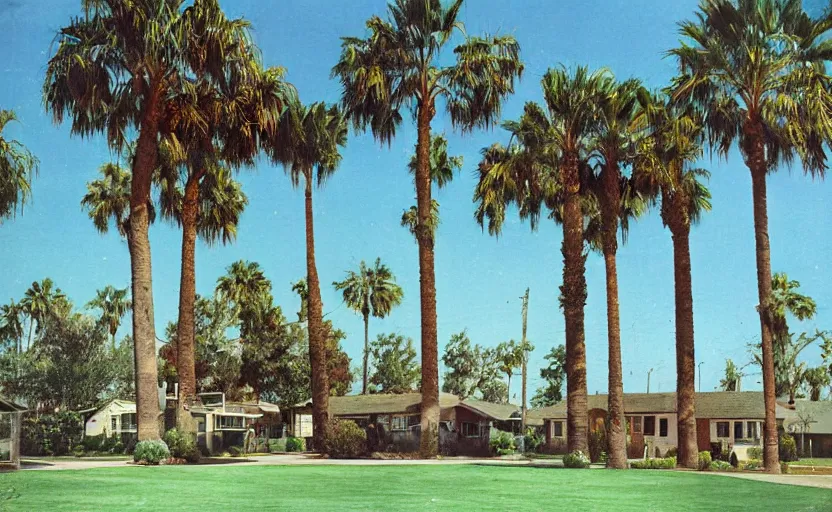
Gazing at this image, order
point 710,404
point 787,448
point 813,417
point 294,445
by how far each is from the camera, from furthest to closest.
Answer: point 813,417, point 710,404, point 294,445, point 787,448

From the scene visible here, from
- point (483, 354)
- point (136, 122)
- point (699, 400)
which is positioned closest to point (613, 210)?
point (136, 122)

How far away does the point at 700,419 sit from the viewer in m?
56.4

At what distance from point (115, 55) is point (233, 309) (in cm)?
4120

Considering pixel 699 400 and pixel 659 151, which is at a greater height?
pixel 659 151

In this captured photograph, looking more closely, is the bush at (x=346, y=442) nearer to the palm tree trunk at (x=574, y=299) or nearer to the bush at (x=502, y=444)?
the palm tree trunk at (x=574, y=299)

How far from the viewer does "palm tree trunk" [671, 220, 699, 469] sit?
3794cm

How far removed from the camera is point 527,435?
63.9 meters

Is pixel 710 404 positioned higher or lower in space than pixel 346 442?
higher

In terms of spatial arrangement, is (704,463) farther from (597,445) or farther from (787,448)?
(787,448)

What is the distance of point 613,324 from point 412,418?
75.7 feet

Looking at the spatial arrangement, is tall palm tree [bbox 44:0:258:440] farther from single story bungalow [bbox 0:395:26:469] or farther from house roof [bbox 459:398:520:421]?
house roof [bbox 459:398:520:421]

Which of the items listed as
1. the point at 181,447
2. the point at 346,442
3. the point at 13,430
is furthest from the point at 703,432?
the point at 13,430

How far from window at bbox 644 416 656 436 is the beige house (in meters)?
27.2

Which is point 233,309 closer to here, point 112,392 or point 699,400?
point 112,392
